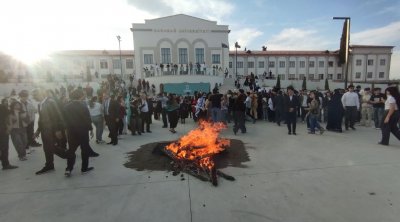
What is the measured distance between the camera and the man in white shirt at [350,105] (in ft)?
33.8

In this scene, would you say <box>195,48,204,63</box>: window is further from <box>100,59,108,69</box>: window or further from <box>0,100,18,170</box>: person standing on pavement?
<box>0,100,18,170</box>: person standing on pavement

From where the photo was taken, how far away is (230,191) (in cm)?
Answer: 460

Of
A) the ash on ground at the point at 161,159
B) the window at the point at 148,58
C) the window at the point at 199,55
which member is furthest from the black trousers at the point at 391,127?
the window at the point at 148,58

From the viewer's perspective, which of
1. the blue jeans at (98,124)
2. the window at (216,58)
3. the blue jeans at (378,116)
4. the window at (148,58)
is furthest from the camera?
the window at (216,58)

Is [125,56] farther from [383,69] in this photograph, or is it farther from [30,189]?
[383,69]

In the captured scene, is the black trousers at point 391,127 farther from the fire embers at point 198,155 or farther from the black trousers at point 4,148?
the black trousers at point 4,148

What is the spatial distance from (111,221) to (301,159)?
16.2 ft

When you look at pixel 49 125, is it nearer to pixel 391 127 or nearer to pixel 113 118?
pixel 113 118

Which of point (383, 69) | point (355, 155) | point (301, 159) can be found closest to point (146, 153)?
point (301, 159)

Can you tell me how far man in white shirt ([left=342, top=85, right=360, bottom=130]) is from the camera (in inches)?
405

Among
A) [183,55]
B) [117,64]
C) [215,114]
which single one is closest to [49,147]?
[215,114]

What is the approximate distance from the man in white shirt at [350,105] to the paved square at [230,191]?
3.60 metres

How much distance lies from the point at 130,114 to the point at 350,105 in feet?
31.1

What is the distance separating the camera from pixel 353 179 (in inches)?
198
